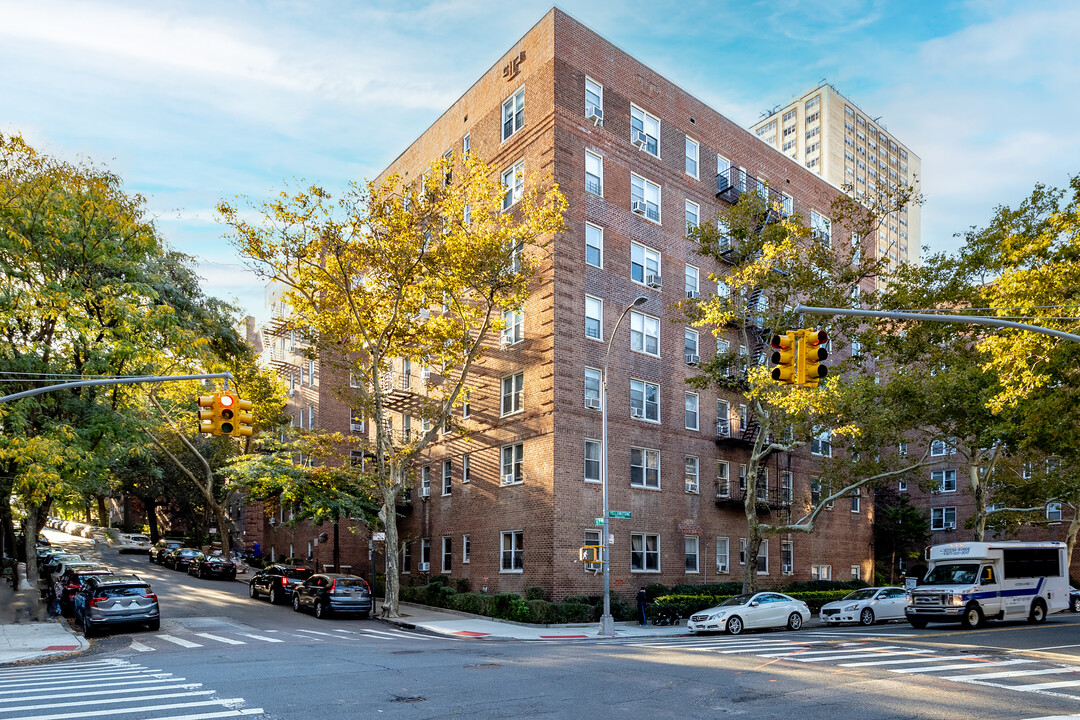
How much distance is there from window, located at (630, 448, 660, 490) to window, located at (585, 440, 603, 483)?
186 cm

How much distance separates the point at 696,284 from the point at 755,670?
25.6 metres

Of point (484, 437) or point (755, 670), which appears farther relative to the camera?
point (484, 437)

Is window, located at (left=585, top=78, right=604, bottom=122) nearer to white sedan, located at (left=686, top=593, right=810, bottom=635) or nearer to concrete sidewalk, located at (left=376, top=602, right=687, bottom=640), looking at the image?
white sedan, located at (left=686, top=593, right=810, bottom=635)

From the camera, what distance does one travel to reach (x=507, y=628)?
27.9 meters

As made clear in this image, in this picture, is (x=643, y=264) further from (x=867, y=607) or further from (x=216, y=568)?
(x=216, y=568)

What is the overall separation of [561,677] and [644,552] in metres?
20.5

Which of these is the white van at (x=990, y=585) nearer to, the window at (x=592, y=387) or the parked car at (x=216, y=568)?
the window at (x=592, y=387)

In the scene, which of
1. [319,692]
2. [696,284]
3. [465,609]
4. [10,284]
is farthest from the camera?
[696,284]

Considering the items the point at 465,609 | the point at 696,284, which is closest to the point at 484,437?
the point at 465,609

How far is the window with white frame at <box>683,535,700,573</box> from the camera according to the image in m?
35.9

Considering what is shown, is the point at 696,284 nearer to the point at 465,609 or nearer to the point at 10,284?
the point at 465,609

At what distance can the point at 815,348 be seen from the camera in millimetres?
14773

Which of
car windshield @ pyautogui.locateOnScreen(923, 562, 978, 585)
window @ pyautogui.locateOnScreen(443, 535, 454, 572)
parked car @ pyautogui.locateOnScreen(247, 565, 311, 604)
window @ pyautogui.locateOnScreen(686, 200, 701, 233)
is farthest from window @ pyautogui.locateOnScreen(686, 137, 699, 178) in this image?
parked car @ pyautogui.locateOnScreen(247, 565, 311, 604)

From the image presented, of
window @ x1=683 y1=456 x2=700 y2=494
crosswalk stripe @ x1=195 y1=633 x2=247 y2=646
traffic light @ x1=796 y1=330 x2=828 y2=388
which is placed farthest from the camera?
window @ x1=683 y1=456 x2=700 y2=494
